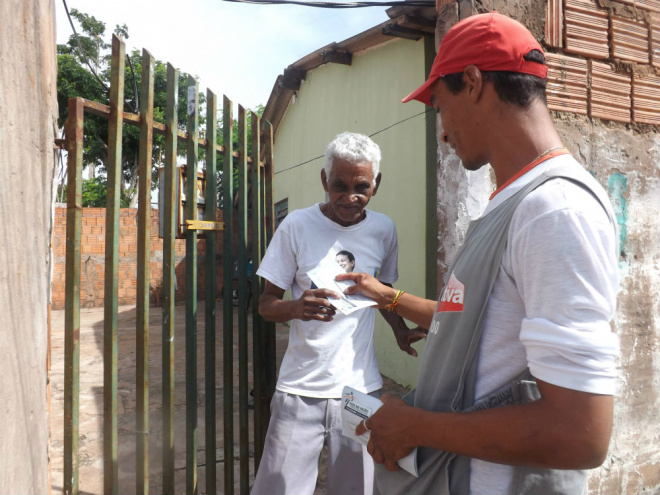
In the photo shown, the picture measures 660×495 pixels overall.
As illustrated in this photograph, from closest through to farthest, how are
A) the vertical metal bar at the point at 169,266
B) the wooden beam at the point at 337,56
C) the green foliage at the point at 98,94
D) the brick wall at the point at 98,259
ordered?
the vertical metal bar at the point at 169,266
the wooden beam at the point at 337,56
the brick wall at the point at 98,259
the green foliage at the point at 98,94

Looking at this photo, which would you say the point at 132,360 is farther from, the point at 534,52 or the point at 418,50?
the point at 534,52

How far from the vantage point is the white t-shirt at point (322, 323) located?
2016 mm

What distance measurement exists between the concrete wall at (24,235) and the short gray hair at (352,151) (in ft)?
3.53

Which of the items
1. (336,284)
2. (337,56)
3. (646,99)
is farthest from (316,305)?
(337,56)

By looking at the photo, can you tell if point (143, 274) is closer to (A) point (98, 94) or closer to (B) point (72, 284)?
(B) point (72, 284)

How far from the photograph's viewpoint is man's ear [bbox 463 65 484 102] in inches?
41.6

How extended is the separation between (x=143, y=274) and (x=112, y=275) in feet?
0.49

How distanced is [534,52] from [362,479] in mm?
1708

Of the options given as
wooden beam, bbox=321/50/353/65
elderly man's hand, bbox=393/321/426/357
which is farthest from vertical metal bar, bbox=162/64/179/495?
wooden beam, bbox=321/50/353/65

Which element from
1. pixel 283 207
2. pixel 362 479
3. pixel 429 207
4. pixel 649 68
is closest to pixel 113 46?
pixel 362 479

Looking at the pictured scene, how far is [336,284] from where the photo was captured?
1.97m

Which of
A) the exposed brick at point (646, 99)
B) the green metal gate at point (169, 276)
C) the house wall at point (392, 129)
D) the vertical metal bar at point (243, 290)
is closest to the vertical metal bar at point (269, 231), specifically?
the green metal gate at point (169, 276)

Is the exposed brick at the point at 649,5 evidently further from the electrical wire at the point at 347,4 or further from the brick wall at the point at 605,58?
the electrical wire at the point at 347,4

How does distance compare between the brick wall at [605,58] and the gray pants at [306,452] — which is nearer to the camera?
the gray pants at [306,452]
